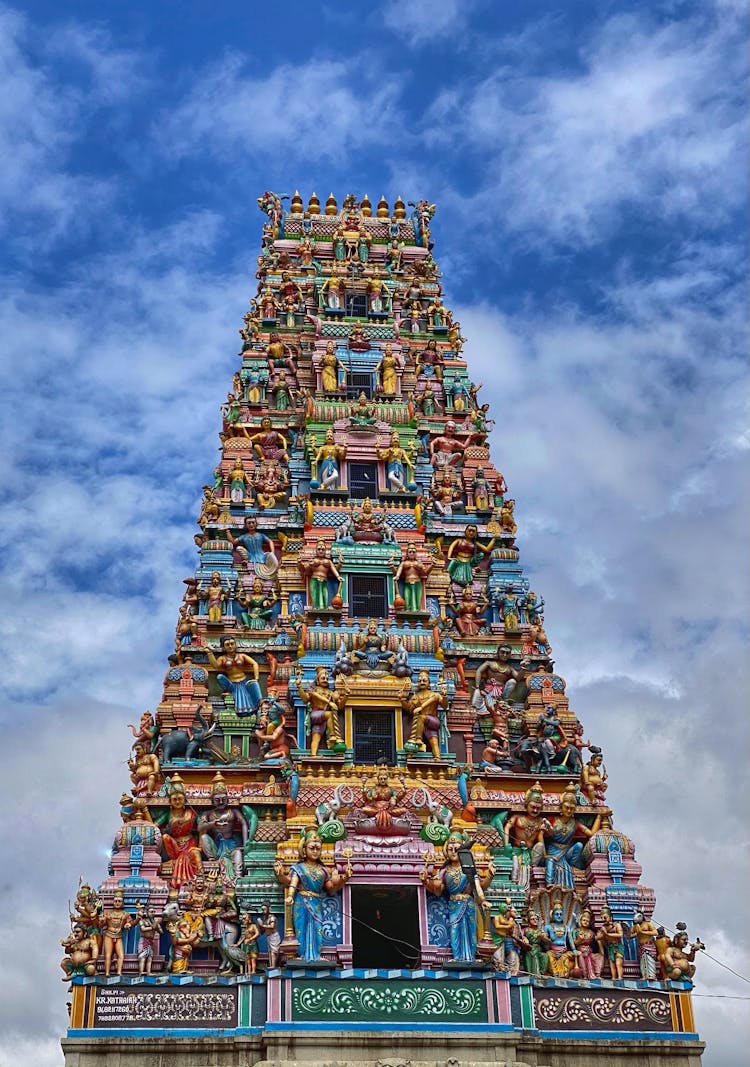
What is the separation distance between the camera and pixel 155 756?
104 feet

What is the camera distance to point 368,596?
35375 mm

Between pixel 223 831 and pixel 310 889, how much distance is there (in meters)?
2.88

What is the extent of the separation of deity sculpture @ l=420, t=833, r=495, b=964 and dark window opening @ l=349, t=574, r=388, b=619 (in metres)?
7.49

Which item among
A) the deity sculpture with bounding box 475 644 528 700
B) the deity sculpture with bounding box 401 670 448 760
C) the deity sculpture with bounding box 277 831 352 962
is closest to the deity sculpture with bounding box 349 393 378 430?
the deity sculpture with bounding box 475 644 528 700

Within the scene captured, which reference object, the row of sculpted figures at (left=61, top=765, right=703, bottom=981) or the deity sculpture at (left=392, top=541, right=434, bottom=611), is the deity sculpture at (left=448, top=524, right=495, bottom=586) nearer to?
the deity sculpture at (left=392, top=541, right=434, bottom=611)

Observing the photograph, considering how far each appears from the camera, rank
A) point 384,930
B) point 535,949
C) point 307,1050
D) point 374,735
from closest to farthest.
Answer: point 307,1050
point 535,949
point 384,930
point 374,735

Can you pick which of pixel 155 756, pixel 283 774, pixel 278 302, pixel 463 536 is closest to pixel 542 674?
pixel 463 536

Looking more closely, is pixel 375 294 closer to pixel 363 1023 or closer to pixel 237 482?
pixel 237 482

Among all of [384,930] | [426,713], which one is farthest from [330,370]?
[384,930]

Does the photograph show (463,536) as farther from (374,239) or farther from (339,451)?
(374,239)

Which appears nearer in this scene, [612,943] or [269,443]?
[612,943]

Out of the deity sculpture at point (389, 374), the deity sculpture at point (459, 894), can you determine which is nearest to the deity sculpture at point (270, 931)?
the deity sculpture at point (459, 894)

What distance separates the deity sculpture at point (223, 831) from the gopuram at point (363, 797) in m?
0.06

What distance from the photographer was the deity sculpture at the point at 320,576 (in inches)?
1368
